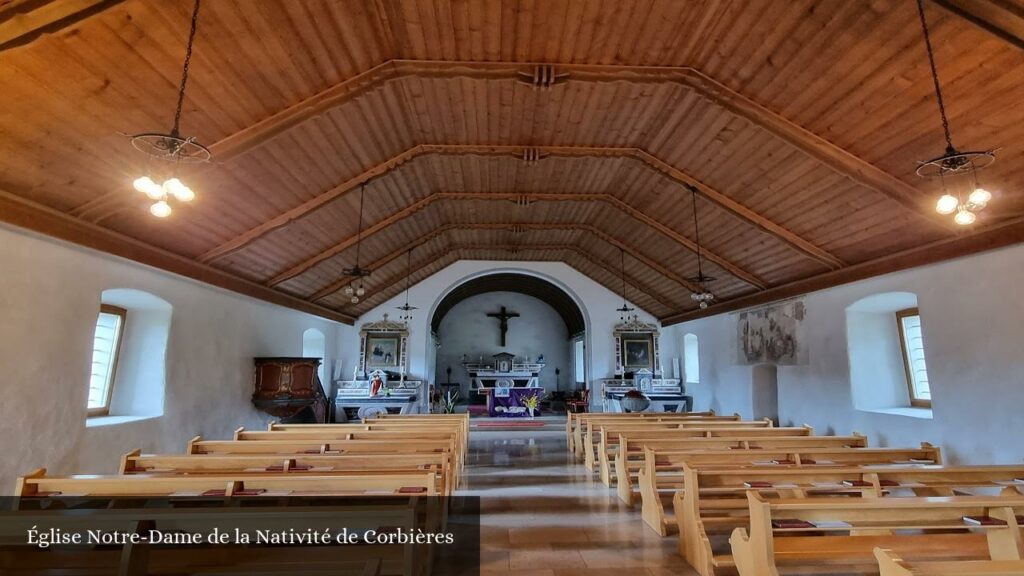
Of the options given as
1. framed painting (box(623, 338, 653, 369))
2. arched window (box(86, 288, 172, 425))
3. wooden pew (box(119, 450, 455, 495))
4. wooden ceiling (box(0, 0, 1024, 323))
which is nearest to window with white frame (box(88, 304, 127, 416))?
arched window (box(86, 288, 172, 425))

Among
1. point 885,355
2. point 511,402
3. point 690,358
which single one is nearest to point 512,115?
point 885,355

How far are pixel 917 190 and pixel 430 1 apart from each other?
18.0 ft

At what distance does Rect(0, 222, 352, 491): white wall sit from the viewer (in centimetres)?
471

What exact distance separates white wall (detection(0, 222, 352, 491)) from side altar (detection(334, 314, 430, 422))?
167 inches

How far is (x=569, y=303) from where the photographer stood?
17.1 m

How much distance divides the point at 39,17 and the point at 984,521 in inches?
256

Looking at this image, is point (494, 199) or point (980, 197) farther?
point (494, 199)

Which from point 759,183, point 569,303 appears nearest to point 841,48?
point 759,183

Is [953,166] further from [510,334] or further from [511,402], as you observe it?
[510,334]

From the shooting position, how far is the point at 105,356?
6727 millimetres

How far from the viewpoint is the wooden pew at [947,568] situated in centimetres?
170

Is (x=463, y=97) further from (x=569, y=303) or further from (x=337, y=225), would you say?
(x=569, y=303)

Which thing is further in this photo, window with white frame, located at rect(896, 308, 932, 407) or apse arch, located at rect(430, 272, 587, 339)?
apse arch, located at rect(430, 272, 587, 339)

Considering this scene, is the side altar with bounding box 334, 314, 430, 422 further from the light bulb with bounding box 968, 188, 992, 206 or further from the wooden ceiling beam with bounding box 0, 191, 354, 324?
the light bulb with bounding box 968, 188, 992, 206
